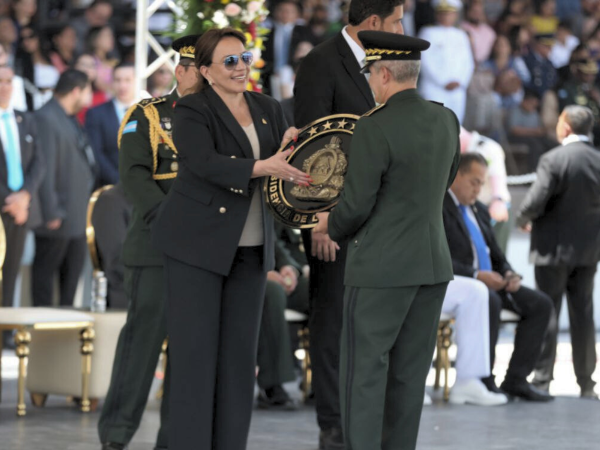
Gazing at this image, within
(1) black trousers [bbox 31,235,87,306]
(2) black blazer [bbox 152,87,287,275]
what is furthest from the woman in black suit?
(1) black trousers [bbox 31,235,87,306]

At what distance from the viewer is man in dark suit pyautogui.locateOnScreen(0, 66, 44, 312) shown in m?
8.56

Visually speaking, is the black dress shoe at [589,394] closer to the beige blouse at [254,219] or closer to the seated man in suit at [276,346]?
the seated man in suit at [276,346]

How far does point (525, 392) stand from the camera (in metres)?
7.48

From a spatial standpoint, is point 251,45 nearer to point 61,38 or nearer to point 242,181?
point 242,181

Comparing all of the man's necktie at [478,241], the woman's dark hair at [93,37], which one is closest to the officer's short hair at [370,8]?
the man's necktie at [478,241]

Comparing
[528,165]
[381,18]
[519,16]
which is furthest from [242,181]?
[519,16]

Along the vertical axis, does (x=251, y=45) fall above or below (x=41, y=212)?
above

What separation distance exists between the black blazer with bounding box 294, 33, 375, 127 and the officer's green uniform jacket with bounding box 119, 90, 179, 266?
549 mm

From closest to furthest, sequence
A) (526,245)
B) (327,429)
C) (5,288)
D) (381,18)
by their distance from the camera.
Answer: (381,18) → (327,429) → (5,288) → (526,245)

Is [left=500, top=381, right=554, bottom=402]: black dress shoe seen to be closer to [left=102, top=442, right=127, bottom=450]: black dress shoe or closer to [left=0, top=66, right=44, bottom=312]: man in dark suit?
[left=102, top=442, right=127, bottom=450]: black dress shoe

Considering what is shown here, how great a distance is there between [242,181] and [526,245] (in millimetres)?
7085

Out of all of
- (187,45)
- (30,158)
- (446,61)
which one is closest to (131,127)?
(187,45)

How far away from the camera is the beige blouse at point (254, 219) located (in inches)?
178

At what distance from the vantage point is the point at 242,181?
14.3 ft
